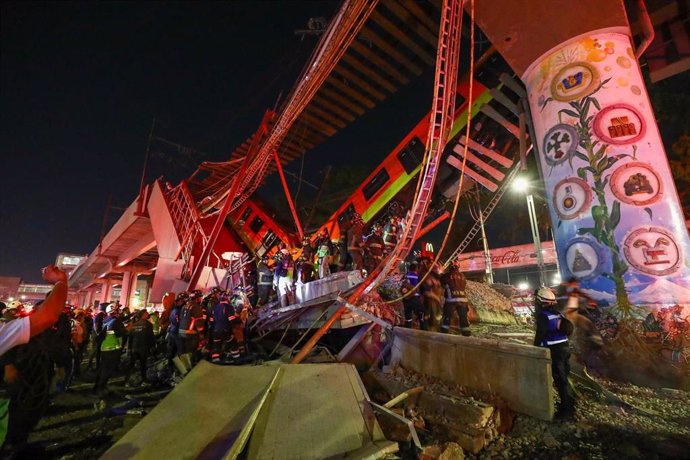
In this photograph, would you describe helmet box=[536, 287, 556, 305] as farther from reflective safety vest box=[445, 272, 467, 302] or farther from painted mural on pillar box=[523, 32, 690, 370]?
reflective safety vest box=[445, 272, 467, 302]

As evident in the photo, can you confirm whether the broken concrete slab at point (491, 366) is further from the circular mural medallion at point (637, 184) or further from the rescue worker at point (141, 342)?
the rescue worker at point (141, 342)

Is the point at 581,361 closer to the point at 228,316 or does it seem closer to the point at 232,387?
the point at 232,387

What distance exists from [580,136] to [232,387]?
657 cm

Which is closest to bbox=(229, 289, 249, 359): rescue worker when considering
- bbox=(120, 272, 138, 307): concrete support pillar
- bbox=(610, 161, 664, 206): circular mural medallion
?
bbox=(610, 161, 664, 206): circular mural medallion

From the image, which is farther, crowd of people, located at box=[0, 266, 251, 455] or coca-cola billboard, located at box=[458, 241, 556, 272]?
coca-cola billboard, located at box=[458, 241, 556, 272]

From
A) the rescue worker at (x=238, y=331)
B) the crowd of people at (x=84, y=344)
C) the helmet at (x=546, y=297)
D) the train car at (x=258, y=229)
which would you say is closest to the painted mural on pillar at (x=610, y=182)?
the helmet at (x=546, y=297)

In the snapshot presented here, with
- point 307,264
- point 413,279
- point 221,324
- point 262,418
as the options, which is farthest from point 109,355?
point 413,279

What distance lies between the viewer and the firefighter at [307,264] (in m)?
9.11

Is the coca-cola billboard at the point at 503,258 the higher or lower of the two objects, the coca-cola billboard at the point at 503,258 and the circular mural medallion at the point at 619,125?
the lower

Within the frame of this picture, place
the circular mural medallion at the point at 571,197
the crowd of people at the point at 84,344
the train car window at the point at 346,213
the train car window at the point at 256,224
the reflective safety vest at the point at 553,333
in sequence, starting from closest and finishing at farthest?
1. the crowd of people at the point at 84,344
2. the reflective safety vest at the point at 553,333
3. the circular mural medallion at the point at 571,197
4. the train car window at the point at 346,213
5. the train car window at the point at 256,224

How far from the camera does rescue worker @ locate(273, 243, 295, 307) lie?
349 inches

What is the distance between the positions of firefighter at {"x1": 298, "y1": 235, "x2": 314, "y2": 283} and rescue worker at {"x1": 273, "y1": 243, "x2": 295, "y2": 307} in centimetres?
41

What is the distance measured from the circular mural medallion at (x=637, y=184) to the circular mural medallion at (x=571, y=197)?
374 mm

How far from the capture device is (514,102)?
8078 millimetres
